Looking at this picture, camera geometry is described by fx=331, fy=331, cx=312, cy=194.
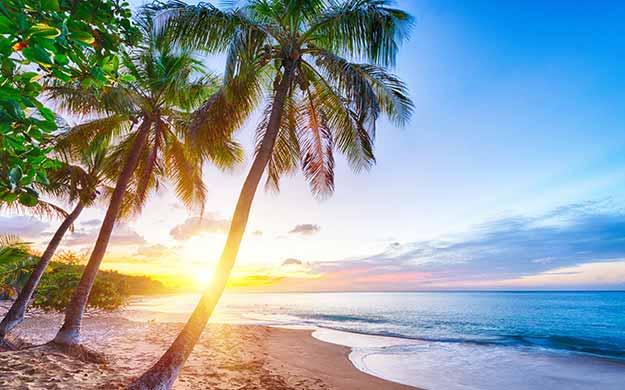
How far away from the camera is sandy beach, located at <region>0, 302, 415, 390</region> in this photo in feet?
17.1

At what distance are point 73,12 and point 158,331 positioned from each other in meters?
14.5

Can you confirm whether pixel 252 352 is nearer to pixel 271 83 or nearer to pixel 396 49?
pixel 271 83

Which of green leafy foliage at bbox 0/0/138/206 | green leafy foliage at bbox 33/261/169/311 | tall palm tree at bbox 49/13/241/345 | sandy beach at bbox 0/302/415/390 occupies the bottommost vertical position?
sandy beach at bbox 0/302/415/390

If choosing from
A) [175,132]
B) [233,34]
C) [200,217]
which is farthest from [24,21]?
[200,217]

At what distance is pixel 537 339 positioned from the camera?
1931 centimetres

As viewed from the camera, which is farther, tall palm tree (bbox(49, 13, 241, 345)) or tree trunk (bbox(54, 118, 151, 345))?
tall palm tree (bbox(49, 13, 241, 345))

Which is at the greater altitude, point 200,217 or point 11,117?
point 200,217

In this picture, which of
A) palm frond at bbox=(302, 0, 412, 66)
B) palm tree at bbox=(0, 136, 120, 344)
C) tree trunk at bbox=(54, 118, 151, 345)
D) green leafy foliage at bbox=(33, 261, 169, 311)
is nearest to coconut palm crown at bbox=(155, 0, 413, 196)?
palm frond at bbox=(302, 0, 412, 66)

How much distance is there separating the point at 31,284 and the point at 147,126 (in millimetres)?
5144

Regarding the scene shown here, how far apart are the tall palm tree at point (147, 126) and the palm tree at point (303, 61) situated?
1207 millimetres

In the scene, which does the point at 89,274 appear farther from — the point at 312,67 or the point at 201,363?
the point at 312,67

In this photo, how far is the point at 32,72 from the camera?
1447mm

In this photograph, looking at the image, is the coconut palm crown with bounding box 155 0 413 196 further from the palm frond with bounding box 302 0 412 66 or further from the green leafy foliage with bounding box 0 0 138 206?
the green leafy foliage with bounding box 0 0 138 206

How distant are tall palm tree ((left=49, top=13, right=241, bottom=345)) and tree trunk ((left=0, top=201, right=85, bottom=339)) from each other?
179cm
